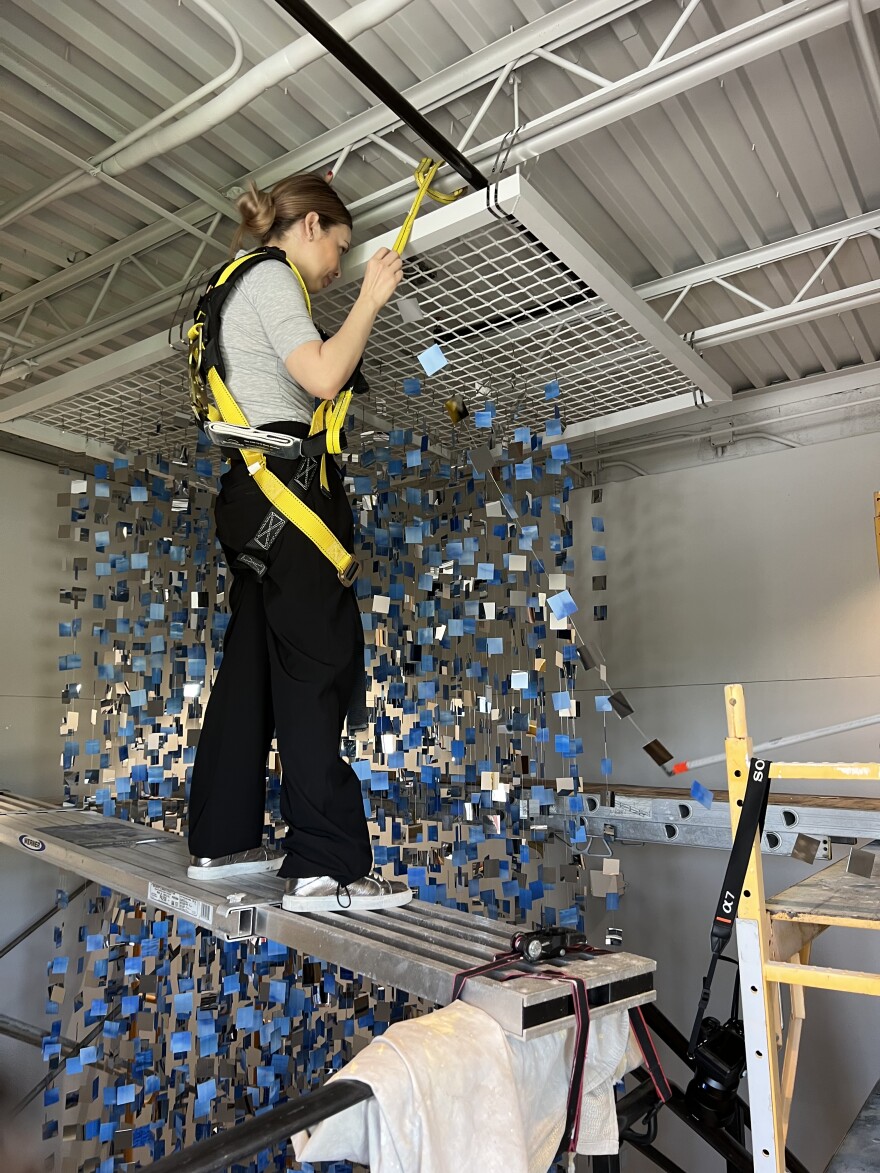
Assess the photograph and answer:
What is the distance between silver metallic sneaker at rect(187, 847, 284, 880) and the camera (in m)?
2.07

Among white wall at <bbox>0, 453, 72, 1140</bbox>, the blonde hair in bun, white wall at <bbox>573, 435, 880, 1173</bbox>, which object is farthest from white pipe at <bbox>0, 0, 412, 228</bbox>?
white wall at <bbox>573, 435, 880, 1173</bbox>

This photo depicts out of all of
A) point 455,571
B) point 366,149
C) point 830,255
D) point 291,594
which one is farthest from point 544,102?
point 291,594

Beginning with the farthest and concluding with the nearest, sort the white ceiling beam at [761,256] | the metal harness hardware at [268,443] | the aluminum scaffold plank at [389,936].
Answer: the white ceiling beam at [761,256] < the metal harness hardware at [268,443] < the aluminum scaffold plank at [389,936]

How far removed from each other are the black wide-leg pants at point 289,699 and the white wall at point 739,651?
374 centimetres

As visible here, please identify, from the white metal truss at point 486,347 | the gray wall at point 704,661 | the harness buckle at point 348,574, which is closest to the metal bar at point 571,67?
the white metal truss at point 486,347

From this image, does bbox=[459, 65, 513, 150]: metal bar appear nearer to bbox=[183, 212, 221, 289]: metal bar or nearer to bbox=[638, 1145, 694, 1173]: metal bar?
bbox=[183, 212, 221, 289]: metal bar

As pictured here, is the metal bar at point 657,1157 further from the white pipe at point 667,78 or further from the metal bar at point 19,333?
the metal bar at point 19,333

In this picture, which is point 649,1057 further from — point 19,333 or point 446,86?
point 19,333

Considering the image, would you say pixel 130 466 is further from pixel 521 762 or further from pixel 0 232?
pixel 521 762

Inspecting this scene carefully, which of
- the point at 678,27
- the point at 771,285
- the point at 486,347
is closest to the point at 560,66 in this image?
the point at 678,27

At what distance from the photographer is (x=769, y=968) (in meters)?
1.63

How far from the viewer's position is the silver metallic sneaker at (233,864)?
207 cm

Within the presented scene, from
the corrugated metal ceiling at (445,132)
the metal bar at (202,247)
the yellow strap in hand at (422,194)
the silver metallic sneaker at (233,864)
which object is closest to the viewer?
the silver metallic sneaker at (233,864)

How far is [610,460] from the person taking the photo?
19.4 feet
